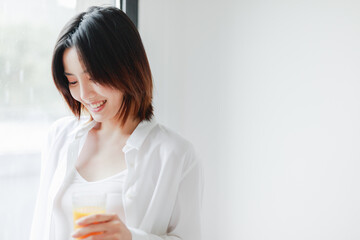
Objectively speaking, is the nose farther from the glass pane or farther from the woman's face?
the glass pane

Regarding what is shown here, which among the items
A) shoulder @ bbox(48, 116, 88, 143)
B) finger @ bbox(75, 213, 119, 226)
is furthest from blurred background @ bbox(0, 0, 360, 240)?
finger @ bbox(75, 213, 119, 226)

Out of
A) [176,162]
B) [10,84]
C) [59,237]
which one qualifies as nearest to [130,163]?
[176,162]

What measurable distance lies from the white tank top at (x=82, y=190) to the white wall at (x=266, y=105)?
0.86 m

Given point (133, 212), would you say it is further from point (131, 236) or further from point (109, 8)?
point (109, 8)

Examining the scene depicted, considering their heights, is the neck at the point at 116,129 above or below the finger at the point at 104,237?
above

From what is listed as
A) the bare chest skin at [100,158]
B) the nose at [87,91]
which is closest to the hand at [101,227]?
the bare chest skin at [100,158]

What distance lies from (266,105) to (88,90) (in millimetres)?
946

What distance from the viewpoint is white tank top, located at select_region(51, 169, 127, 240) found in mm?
1171

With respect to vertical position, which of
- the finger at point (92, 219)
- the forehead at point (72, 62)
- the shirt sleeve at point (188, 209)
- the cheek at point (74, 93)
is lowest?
the shirt sleeve at point (188, 209)

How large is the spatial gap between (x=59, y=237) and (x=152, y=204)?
11.3 inches

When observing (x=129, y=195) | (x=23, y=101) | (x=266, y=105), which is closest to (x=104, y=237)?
(x=129, y=195)

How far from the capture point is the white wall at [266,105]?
1.62 meters

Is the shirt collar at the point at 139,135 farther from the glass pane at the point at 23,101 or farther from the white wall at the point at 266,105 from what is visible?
the white wall at the point at 266,105

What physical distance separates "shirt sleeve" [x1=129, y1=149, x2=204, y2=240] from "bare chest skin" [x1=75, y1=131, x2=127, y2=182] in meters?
0.19
